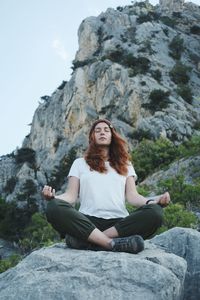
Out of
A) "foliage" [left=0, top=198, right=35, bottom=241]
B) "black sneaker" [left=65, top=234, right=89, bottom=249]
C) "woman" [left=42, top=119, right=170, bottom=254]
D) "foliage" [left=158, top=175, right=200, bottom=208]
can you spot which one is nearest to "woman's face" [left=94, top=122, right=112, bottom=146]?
"woman" [left=42, top=119, right=170, bottom=254]

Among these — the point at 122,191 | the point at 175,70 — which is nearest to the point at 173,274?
the point at 122,191

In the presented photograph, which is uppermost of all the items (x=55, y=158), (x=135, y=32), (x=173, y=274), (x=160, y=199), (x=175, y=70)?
(x=135, y=32)

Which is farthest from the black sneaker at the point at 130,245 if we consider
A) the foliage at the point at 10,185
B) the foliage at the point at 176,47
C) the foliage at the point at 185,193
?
the foliage at the point at 176,47

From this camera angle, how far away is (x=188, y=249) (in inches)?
186

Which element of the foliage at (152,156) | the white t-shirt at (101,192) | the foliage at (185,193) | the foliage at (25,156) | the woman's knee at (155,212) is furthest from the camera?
the foliage at (25,156)

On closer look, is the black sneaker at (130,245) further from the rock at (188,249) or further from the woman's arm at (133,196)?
the rock at (188,249)

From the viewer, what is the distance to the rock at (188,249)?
4512mm

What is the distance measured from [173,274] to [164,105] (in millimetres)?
37148

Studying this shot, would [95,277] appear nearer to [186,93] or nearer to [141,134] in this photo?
[141,134]

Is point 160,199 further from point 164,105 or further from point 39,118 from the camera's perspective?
point 39,118

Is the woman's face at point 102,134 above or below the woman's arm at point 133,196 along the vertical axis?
above

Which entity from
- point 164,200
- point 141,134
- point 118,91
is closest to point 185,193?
point 164,200

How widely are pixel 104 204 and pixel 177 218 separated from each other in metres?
8.27

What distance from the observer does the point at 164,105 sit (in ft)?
132
